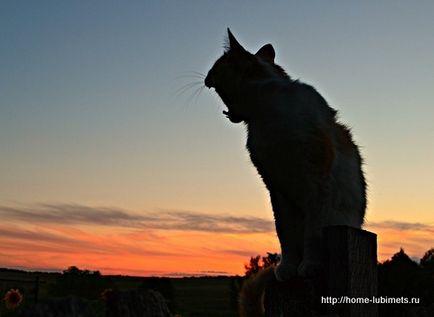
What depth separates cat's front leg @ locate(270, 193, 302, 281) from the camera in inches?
164

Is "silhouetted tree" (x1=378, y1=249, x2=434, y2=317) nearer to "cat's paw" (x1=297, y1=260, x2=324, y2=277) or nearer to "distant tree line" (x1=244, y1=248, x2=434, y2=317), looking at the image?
"distant tree line" (x1=244, y1=248, x2=434, y2=317)

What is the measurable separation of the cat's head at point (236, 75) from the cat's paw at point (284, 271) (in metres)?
1.06

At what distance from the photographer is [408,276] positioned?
1473 cm

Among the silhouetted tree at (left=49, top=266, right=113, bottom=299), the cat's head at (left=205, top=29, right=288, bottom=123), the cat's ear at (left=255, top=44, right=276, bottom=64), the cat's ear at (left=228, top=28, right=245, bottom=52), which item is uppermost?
the cat's ear at (left=255, top=44, right=276, bottom=64)

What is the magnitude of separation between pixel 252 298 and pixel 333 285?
92cm

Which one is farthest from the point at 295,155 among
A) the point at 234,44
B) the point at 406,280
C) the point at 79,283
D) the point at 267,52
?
the point at 79,283

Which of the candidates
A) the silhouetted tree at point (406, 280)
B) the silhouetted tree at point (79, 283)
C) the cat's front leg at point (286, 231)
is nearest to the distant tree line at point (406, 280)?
the silhouetted tree at point (406, 280)

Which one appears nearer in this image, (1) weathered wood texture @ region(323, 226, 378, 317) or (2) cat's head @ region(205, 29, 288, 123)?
(1) weathered wood texture @ region(323, 226, 378, 317)

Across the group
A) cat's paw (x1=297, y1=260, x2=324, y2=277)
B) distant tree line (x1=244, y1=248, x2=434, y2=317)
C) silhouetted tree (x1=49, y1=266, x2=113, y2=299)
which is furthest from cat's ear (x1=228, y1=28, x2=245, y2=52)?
silhouetted tree (x1=49, y1=266, x2=113, y2=299)

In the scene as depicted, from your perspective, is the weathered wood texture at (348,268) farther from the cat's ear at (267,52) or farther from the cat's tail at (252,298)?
the cat's ear at (267,52)

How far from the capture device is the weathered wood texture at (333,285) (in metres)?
3.11

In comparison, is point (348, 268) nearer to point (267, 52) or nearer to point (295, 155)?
point (295, 155)

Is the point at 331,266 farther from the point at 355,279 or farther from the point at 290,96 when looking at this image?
the point at 290,96

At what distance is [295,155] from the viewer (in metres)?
3.87
